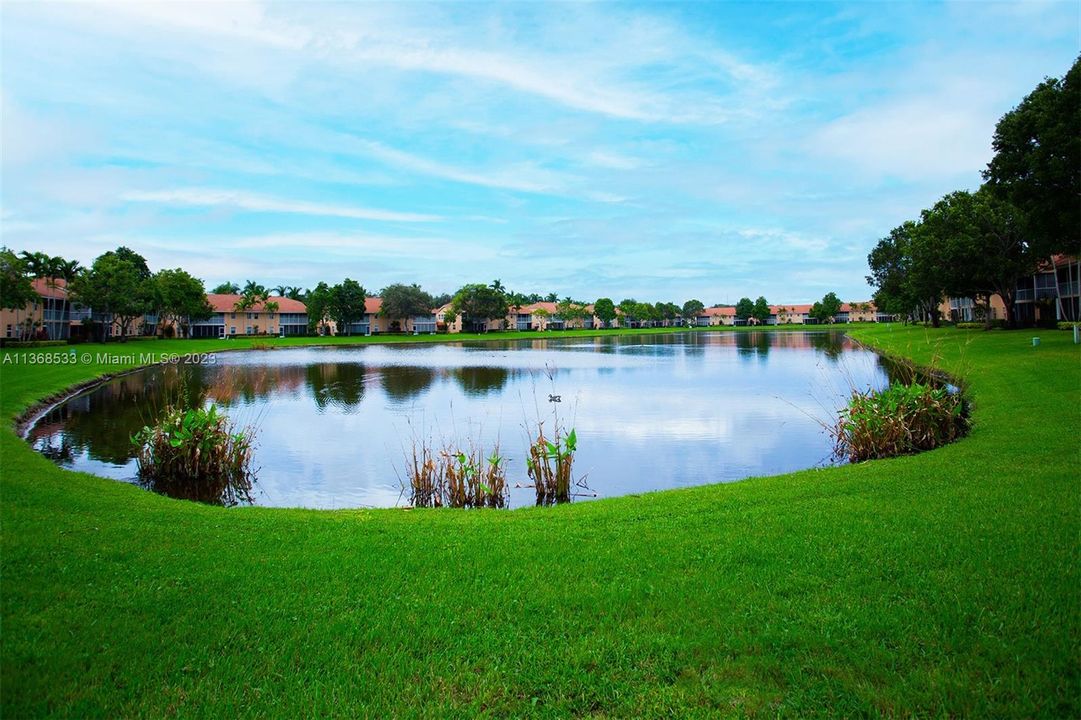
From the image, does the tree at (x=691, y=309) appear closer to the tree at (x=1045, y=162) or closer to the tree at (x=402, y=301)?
the tree at (x=402, y=301)

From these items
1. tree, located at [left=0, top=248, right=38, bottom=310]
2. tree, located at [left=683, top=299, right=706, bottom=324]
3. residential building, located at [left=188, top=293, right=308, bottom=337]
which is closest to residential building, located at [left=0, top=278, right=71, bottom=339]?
tree, located at [left=0, top=248, right=38, bottom=310]

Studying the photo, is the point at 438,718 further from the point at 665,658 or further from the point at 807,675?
the point at 807,675

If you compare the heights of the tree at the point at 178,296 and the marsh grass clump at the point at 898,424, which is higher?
the tree at the point at 178,296

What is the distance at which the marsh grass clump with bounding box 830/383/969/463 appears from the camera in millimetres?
13172

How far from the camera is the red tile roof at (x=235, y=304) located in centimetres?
9831

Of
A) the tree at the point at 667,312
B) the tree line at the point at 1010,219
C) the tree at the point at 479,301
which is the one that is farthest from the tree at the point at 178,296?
the tree at the point at 667,312

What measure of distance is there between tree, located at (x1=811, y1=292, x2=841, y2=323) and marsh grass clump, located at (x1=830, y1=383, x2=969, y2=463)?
157168 millimetres

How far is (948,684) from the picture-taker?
387 centimetres

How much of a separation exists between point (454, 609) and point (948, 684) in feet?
10.6

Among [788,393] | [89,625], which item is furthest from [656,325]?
[89,625]

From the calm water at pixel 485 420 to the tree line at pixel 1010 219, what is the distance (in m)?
8.88

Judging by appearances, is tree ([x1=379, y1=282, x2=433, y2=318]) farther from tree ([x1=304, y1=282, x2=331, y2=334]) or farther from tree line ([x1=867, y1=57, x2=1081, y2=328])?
tree line ([x1=867, y1=57, x2=1081, y2=328])

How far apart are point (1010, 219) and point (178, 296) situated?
75.2 m

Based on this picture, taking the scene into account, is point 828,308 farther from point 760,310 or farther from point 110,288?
point 110,288
